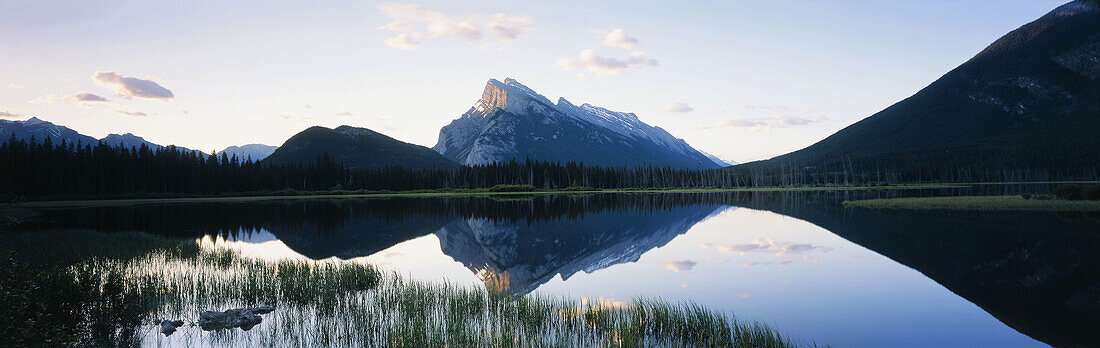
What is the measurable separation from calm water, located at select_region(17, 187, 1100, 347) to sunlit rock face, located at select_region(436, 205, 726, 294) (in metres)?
0.19

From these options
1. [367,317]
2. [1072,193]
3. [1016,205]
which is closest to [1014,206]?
[1016,205]

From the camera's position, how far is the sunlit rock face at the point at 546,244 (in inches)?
1131

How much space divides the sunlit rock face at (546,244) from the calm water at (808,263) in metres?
0.19

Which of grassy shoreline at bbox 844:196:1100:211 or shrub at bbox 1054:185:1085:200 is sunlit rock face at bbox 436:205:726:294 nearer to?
grassy shoreline at bbox 844:196:1100:211

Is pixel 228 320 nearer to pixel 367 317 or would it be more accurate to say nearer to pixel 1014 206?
pixel 367 317

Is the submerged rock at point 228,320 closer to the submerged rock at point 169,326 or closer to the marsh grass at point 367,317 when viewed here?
the marsh grass at point 367,317

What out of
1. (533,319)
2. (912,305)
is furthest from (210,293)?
(912,305)

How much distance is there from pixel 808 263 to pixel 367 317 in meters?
24.1

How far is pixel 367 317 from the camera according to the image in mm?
16609

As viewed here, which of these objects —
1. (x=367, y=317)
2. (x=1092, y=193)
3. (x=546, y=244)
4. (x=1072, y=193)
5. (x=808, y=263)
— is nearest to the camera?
(x=367, y=317)

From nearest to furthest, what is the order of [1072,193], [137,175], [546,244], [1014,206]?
[546,244] < [1014,206] < [1072,193] < [137,175]

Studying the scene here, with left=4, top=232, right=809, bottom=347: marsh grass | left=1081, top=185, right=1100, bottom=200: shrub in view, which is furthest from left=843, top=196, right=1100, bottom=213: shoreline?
left=4, top=232, right=809, bottom=347: marsh grass

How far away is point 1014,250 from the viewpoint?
30312mm

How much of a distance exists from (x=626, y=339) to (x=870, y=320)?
980cm
